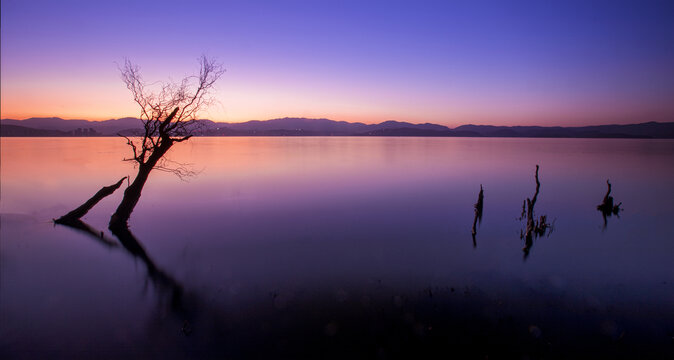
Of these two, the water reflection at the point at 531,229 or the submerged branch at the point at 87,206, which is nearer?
the water reflection at the point at 531,229

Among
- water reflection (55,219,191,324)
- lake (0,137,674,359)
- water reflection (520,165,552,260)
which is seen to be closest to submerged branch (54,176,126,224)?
water reflection (55,219,191,324)

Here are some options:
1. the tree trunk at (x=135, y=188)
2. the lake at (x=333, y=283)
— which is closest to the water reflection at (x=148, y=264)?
the lake at (x=333, y=283)

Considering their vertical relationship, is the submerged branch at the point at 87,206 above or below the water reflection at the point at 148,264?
above

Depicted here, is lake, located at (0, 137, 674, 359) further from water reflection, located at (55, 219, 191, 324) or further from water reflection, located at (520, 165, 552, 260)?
water reflection, located at (520, 165, 552, 260)

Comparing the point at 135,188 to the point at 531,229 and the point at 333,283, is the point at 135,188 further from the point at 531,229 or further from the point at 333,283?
the point at 531,229

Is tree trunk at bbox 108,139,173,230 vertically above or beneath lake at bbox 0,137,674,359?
above

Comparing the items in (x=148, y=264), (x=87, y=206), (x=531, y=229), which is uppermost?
(x=87, y=206)

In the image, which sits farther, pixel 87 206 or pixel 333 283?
pixel 87 206

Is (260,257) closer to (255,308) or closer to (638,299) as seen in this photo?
(255,308)

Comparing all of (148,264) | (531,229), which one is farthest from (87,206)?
(531,229)

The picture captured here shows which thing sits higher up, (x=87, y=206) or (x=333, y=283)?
(x=87, y=206)

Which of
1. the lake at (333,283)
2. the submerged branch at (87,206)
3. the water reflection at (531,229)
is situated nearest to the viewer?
the lake at (333,283)

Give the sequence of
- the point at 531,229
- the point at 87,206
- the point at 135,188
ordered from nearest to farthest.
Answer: the point at 531,229 < the point at 135,188 < the point at 87,206

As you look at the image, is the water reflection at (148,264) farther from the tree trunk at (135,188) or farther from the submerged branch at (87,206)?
the tree trunk at (135,188)
